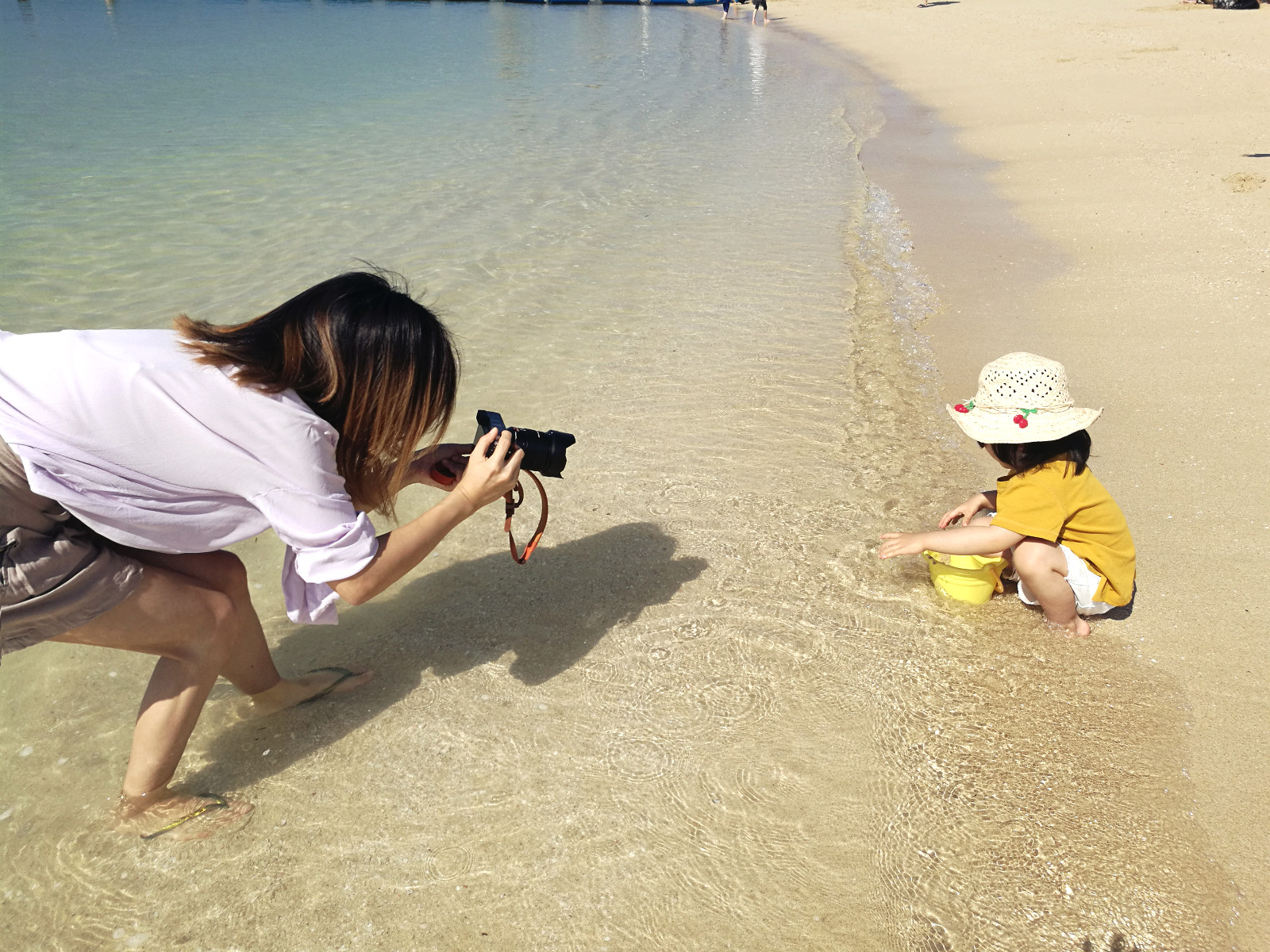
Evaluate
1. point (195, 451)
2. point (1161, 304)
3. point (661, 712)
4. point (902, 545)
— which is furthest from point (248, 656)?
point (1161, 304)

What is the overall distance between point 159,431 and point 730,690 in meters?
1.65

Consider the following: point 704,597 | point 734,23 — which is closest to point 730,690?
point 704,597

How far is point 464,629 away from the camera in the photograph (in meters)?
3.03

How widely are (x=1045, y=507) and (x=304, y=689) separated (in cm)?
222

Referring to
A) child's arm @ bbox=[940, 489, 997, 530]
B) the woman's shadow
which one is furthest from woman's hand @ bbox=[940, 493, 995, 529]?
the woman's shadow

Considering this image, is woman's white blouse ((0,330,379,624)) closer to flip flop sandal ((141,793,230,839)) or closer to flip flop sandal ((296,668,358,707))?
flip flop sandal ((141,793,230,839))

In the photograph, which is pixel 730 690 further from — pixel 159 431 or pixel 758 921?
pixel 159 431

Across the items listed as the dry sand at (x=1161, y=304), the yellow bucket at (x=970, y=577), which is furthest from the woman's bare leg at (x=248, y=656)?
the dry sand at (x=1161, y=304)

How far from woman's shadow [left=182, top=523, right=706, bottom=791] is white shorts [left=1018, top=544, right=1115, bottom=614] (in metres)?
1.16

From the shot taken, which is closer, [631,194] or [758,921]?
[758,921]

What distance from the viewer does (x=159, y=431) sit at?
6.11ft

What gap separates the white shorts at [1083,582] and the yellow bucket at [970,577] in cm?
22

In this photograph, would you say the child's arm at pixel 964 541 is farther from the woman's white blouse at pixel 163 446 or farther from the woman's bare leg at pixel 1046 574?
the woman's white blouse at pixel 163 446

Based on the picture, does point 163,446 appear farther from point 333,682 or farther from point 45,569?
point 333,682
